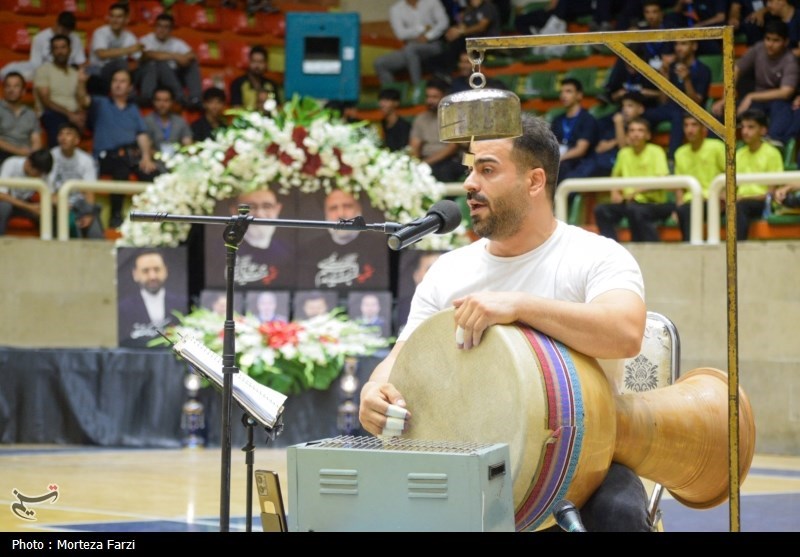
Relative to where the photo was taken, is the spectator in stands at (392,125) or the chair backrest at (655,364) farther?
the spectator in stands at (392,125)

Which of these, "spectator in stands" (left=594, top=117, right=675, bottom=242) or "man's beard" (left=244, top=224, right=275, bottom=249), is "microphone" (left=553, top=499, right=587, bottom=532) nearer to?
"man's beard" (left=244, top=224, right=275, bottom=249)

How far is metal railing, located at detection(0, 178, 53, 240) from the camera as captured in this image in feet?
34.6

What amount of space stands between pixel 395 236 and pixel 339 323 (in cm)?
579

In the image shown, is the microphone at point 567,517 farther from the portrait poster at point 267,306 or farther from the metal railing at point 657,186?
the metal railing at point 657,186

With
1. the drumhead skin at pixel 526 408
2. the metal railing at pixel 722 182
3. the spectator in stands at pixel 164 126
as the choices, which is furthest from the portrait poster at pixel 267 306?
the drumhead skin at pixel 526 408

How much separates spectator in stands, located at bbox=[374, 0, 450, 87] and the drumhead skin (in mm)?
11963

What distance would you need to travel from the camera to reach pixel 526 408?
333cm

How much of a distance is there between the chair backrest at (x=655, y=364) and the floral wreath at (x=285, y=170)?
4899mm

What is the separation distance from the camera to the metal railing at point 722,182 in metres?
9.17

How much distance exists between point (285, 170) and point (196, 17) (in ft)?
25.2
